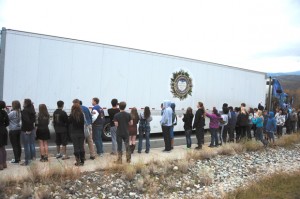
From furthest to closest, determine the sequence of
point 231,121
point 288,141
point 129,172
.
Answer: point 288,141
point 231,121
point 129,172

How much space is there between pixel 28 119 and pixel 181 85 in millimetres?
9360

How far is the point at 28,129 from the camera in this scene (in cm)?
890

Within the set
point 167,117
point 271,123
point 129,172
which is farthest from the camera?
point 271,123

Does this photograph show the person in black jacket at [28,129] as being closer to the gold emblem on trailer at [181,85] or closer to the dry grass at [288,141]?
the gold emblem on trailer at [181,85]

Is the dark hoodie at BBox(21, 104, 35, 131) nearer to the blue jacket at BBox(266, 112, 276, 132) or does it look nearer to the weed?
the weed

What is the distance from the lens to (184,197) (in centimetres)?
812

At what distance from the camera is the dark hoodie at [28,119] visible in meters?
8.86

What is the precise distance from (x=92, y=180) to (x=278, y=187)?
17.7ft

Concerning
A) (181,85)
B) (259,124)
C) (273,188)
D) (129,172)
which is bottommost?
(273,188)

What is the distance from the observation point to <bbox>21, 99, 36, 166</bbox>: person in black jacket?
8867 mm

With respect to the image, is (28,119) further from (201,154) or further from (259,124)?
(259,124)

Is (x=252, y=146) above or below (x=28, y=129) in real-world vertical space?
below

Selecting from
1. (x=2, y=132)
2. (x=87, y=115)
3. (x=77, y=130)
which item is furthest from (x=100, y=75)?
(x=2, y=132)

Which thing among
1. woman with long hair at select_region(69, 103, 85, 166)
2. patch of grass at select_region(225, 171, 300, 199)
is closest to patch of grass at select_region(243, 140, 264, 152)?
patch of grass at select_region(225, 171, 300, 199)
